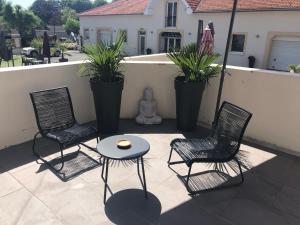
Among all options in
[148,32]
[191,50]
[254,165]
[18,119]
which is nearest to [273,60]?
[148,32]

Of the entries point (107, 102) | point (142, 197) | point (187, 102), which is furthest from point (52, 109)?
point (187, 102)

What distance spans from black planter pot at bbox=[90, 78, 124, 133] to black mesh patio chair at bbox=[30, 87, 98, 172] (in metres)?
0.55

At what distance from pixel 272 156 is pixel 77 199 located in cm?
318

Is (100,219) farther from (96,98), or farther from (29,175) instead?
(96,98)

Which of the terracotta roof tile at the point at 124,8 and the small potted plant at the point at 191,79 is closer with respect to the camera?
the small potted plant at the point at 191,79

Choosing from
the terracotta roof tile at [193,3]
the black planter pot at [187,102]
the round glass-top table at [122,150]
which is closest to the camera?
the round glass-top table at [122,150]

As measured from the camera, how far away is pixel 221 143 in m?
3.96

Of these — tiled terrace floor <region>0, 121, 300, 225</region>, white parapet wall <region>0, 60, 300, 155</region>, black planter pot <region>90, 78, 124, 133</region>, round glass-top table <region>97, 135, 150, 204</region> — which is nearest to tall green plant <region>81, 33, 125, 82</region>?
black planter pot <region>90, 78, 124, 133</region>

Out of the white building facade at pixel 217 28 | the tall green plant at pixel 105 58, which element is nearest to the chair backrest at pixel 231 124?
the tall green plant at pixel 105 58

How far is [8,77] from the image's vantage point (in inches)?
166

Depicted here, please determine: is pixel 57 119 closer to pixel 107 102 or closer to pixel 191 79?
pixel 107 102

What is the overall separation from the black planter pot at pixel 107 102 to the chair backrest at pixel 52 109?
0.55 metres

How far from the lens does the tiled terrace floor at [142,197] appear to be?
9.82 ft

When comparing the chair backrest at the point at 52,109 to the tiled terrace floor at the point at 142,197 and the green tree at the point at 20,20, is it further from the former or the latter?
the green tree at the point at 20,20
